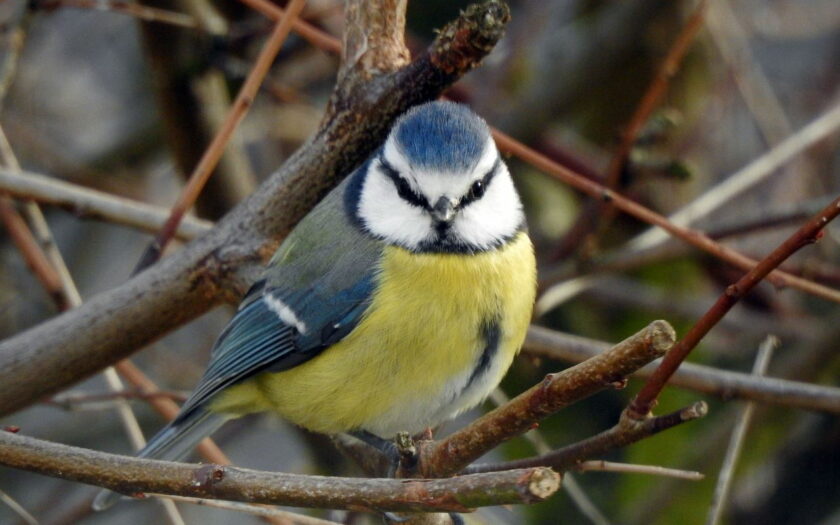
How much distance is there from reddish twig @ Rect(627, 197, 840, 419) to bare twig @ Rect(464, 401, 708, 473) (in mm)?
22

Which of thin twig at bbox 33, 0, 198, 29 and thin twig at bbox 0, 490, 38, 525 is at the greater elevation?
thin twig at bbox 33, 0, 198, 29

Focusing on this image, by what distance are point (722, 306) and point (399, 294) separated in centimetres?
84

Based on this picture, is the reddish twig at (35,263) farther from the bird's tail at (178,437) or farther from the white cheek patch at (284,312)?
the white cheek patch at (284,312)

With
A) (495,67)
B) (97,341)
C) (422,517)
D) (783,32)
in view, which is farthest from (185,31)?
(783,32)

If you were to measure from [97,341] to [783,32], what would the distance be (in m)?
2.89

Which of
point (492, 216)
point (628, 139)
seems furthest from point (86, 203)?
point (628, 139)

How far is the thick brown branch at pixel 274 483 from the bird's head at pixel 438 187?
806mm

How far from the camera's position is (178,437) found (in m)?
2.25

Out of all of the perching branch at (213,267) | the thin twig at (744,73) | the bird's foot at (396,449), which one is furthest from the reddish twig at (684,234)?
the thin twig at (744,73)

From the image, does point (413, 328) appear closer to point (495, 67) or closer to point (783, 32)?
point (495, 67)

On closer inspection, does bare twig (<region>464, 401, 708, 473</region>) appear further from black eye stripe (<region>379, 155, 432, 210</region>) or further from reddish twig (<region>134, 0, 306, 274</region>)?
reddish twig (<region>134, 0, 306, 274</region>)

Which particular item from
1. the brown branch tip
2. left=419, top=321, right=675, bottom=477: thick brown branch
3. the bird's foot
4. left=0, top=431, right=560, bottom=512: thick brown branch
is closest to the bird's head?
the brown branch tip

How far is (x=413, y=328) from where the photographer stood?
6.31ft

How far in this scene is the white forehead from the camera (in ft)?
6.37
